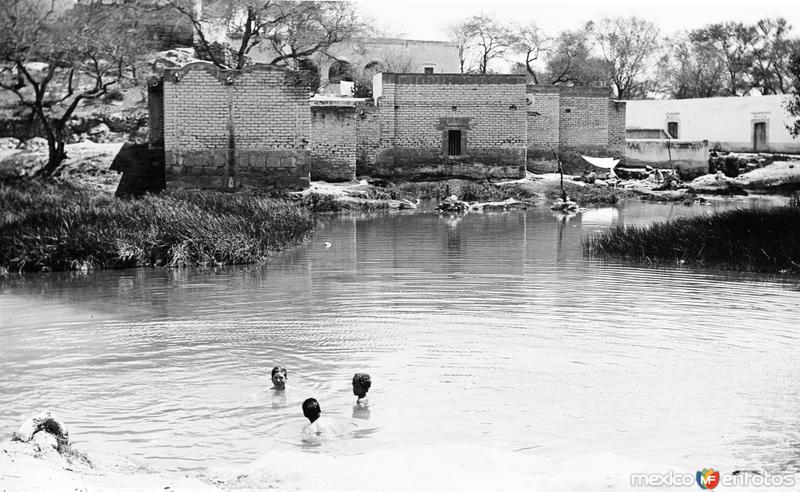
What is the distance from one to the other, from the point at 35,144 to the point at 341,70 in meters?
17.0

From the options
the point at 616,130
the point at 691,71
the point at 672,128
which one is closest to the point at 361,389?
the point at 616,130

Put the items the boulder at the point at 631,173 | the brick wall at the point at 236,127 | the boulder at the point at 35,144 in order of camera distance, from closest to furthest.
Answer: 1. the brick wall at the point at 236,127
2. the boulder at the point at 35,144
3. the boulder at the point at 631,173

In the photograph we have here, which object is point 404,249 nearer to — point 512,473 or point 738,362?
point 738,362

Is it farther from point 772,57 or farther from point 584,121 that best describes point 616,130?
point 772,57

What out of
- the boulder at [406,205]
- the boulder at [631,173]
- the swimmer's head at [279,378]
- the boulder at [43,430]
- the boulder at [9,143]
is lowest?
the swimmer's head at [279,378]

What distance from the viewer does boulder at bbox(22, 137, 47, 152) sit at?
2581 cm

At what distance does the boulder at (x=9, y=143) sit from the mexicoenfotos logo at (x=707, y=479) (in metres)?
24.0

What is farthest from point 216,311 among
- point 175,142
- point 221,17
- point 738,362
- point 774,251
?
point 221,17

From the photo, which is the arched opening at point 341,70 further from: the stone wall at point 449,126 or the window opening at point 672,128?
the window opening at point 672,128

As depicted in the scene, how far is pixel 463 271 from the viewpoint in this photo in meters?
13.2

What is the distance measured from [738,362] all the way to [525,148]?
75.0 feet

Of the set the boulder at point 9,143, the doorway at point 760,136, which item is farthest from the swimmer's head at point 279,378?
the doorway at point 760,136

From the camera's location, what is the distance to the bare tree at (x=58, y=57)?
24880mm

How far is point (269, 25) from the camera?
1330 inches
